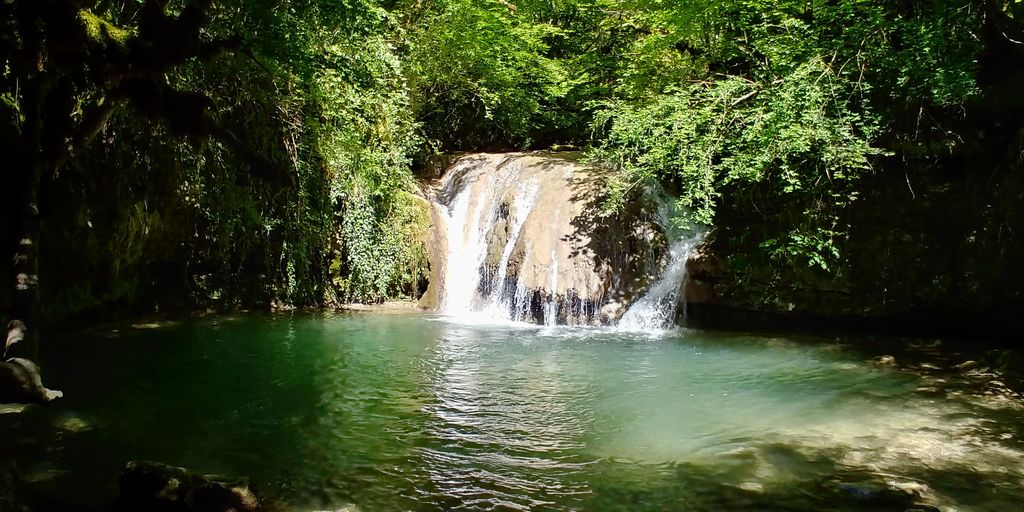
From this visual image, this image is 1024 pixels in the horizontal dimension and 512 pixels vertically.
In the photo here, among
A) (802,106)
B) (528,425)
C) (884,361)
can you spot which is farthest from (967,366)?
(528,425)

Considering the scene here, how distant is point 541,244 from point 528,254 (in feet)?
1.04

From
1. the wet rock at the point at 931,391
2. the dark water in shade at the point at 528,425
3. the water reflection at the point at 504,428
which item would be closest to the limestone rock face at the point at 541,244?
the dark water in shade at the point at 528,425

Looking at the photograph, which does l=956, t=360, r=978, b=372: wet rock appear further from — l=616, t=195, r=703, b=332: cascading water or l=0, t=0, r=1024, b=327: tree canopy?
l=616, t=195, r=703, b=332: cascading water

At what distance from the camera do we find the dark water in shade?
4828 millimetres

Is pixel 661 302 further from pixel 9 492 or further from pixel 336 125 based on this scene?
pixel 9 492

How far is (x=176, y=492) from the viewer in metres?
4.15

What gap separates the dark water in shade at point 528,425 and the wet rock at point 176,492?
30 centimetres

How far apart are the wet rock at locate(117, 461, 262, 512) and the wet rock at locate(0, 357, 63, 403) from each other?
107 inches

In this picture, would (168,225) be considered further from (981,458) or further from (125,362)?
(981,458)

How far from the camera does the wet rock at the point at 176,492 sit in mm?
4125

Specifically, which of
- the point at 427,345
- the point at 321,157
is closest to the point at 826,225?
the point at 427,345

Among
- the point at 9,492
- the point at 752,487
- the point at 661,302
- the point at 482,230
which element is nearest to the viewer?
the point at 9,492

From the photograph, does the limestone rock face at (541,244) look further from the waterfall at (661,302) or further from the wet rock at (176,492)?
the wet rock at (176,492)

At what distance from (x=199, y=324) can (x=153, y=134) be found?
3354 mm
